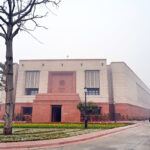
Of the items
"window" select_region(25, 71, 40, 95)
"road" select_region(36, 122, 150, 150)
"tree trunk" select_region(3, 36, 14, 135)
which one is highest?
"window" select_region(25, 71, 40, 95)

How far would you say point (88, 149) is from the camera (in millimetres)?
7441

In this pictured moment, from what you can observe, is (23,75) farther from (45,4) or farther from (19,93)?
(45,4)

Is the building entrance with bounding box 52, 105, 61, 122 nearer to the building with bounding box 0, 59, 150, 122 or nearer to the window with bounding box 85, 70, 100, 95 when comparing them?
the building with bounding box 0, 59, 150, 122

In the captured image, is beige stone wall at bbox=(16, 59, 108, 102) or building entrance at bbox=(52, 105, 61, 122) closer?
building entrance at bbox=(52, 105, 61, 122)

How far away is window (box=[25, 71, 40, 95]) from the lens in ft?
132

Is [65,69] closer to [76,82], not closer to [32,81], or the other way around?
[76,82]

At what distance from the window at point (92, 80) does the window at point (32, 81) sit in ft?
40.0

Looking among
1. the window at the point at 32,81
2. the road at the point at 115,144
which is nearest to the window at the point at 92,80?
the window at the point at 32,81

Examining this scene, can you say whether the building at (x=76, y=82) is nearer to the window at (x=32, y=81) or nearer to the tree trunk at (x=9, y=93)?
the window at (x=32, y=81)

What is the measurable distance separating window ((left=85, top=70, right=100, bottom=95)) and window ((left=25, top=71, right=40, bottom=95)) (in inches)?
481

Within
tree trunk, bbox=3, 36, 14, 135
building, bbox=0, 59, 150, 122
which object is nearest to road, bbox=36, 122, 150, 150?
tree trunk, bbox=3, 36, 14, 135

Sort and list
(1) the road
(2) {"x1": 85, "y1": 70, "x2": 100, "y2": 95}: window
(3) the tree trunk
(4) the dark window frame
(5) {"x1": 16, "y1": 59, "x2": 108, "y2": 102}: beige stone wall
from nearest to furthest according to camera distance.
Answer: (1) the road
(3) the tree trunk
(5) {"x1": 16, "y1": 59, "x2": 108, "y2": 102}: beige stone wall
(2) {"x1": 85, "y1": 70, "x2": 100, "y2": 95}: window
(4) the dark window frame

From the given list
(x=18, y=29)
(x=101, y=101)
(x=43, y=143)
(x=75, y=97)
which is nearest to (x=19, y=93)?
(x=75, y=97)

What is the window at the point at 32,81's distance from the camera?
1587 inches
